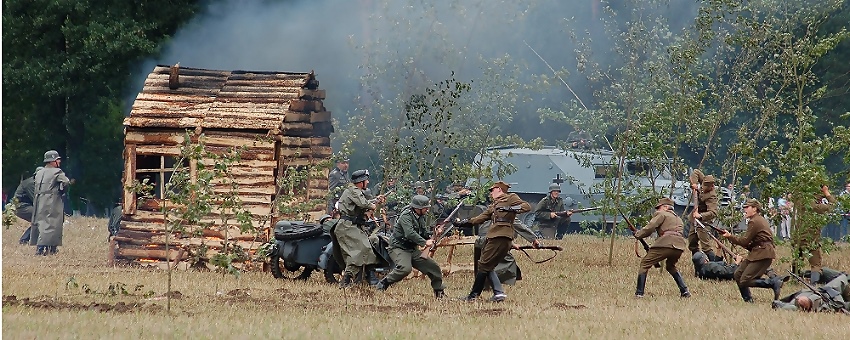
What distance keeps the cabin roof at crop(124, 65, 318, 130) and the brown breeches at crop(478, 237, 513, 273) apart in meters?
5.52

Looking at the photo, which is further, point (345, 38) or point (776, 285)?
point (345, 38)

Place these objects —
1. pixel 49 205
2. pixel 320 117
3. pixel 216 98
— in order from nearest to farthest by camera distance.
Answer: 1. pixel 216 98
2. pixel 320 117
3. pixel 49 205

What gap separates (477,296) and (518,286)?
229 centimetres

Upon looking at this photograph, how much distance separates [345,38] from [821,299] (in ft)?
A: 50.5

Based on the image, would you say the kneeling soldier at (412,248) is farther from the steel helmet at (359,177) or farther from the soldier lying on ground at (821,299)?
the soldier lying on ground at (821,299)

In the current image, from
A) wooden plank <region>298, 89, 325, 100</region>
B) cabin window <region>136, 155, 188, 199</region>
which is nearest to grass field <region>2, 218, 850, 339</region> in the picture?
cabin window <region>136, 155, 188, 199</region>

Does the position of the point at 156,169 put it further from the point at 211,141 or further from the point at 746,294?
the point at 746,294

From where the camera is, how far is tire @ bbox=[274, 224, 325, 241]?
1791 centimetres

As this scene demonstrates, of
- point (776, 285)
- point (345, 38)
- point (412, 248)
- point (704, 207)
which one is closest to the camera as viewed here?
point (776, 285)

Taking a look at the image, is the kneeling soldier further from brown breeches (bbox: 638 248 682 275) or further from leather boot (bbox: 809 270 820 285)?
leather boot (bbox: 809 270 820 285)

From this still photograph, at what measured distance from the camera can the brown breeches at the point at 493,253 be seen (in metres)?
15.6

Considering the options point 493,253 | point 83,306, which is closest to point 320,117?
point 493,253

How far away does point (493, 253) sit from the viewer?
51.2 feet

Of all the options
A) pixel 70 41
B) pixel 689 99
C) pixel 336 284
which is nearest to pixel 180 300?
pixel 336 284
